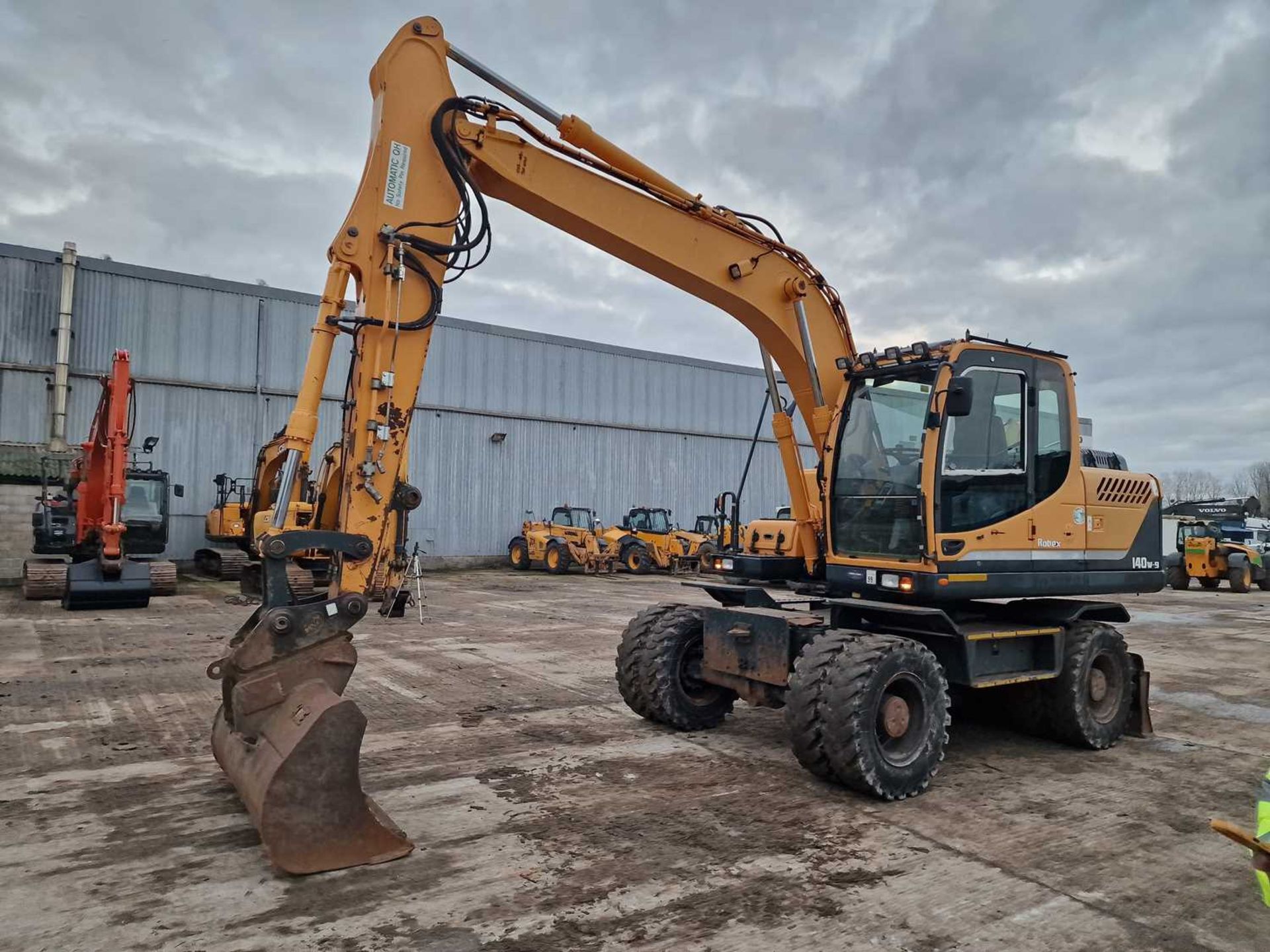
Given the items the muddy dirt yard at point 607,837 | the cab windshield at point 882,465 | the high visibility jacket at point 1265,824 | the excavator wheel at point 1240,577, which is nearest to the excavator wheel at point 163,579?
the muddy dirt yard at point 607,837

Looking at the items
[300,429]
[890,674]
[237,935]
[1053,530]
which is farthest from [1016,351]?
[237,935]

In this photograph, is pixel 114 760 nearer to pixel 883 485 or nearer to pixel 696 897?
pixel 696 897

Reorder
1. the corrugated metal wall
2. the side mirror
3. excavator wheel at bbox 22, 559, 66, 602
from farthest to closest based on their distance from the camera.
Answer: the corrugated metal wall → excavator wheel at bbox 22, 559, 66, 602 → the side mirror

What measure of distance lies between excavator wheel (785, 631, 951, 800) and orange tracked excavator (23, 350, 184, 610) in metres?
12.3

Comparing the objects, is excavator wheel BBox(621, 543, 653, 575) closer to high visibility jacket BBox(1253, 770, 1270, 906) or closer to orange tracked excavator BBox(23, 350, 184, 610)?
orange tracked excavator BBox(23, 350, 184, 610)

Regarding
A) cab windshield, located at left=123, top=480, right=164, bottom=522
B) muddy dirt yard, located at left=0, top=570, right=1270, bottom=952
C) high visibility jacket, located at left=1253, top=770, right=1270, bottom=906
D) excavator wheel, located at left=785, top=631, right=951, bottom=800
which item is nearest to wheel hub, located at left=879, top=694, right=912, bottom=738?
excavator wheel, located at left=785, top=631, right=951, bottom=800

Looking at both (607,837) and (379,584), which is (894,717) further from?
(379,584)

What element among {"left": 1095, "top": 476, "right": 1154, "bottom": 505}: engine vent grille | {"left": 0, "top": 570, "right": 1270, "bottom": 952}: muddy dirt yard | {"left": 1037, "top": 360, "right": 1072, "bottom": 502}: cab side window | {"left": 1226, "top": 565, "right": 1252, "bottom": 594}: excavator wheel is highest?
{"left": 1037, "top": 360, "right": 1072, "bottom": 502}: cab side window

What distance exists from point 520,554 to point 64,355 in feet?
42.2

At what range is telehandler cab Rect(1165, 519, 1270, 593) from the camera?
940 inches

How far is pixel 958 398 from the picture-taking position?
5.91 metres

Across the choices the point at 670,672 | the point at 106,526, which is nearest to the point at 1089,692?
the point at 670,672

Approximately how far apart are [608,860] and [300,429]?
2988mm

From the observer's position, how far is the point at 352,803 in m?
4.21
